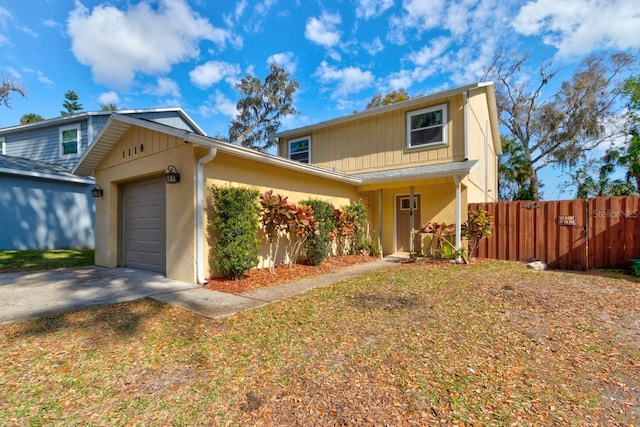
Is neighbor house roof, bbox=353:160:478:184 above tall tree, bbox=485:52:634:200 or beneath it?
beneath

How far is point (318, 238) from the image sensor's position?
796cm

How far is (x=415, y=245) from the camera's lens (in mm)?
10359

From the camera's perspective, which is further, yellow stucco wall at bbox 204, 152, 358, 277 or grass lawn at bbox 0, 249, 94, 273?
grass lawn at bbox 0, 249, 94, 273

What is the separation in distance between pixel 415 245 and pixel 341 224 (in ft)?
10.4

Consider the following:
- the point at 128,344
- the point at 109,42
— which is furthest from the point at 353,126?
the point at 109,42

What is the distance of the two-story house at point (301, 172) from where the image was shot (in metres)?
6.10

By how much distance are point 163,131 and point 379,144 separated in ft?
25.5

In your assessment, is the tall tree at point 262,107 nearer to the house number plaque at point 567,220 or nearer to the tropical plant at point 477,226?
the tropical plant at point 477,226

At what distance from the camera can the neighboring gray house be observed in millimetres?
11102

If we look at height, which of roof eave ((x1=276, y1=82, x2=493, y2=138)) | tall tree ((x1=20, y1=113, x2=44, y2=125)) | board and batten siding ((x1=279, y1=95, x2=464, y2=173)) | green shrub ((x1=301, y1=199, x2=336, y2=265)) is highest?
tall tree ((x1=20, y1=113, x2=44, y2=125))

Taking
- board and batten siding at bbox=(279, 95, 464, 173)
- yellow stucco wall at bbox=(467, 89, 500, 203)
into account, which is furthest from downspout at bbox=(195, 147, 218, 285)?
yellow stucco wall at bbox=(467, 89, 500, 203)

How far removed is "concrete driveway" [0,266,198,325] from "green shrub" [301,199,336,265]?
10.4 feet

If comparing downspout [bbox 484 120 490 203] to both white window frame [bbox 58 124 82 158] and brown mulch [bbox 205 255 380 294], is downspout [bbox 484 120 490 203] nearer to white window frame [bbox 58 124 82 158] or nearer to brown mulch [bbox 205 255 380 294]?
brown mulch [bbox 205 255 380 294]

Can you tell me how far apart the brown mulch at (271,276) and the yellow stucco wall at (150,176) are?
0.68 meters
